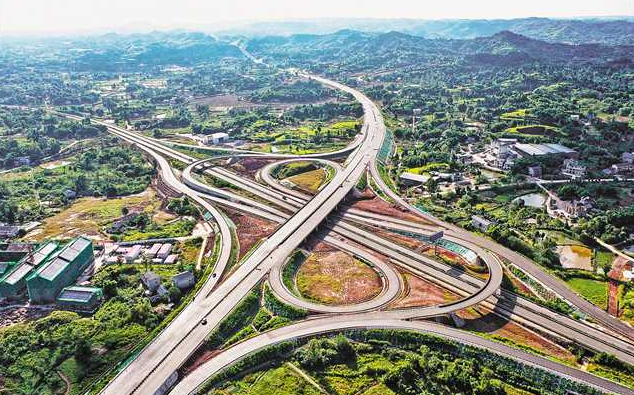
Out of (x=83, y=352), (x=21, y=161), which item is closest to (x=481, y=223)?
(x=83, y=352)

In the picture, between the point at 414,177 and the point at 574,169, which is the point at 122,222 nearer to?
the point at 414,177

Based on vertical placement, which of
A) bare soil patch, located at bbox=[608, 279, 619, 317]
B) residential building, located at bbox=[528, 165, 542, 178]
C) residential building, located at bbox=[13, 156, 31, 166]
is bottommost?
residential building, located at bbox=[13, 156, 31, 166]

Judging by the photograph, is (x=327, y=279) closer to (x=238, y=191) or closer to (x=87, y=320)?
(x=87, y=320)

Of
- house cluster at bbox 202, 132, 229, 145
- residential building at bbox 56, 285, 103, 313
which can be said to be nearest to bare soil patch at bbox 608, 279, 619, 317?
residential building at bbox 56, 285, 103, 313

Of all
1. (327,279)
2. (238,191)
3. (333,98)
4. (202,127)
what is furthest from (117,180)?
(333,98)

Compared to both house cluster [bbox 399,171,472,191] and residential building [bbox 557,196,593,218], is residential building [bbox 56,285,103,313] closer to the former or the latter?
house cluster [bbox 399,171,472,191]

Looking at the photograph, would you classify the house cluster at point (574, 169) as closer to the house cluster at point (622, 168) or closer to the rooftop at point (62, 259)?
the house cluster at point (622, 168)
